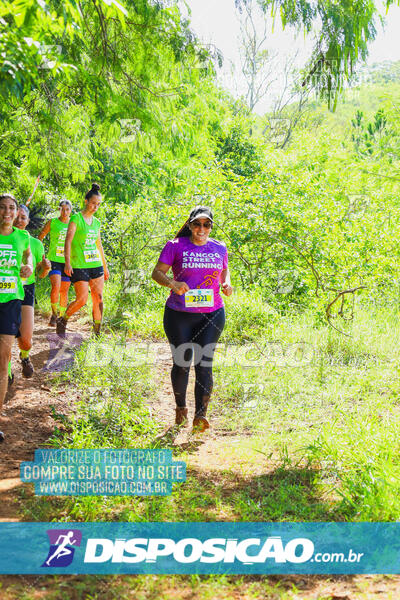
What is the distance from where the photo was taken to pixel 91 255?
743 centimetres

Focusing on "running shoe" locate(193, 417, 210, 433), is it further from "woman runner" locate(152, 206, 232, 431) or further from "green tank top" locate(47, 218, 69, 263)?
"green tank top" locate(47, 218, 69, 263)

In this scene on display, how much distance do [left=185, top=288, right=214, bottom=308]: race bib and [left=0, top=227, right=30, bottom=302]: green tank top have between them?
1.34 meters

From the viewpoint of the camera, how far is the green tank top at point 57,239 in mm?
8539

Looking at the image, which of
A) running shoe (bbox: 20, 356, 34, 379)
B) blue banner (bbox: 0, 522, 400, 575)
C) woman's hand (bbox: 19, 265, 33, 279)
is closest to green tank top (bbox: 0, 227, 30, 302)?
woman's hand (bbox: 19, 265, 33, 279)

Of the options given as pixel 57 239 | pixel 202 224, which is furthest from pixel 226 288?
pixel 57 239

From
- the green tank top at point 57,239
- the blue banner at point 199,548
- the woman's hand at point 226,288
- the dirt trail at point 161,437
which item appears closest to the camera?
the dirt trail at point 161,437

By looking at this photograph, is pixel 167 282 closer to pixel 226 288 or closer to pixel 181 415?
pixel 226 288

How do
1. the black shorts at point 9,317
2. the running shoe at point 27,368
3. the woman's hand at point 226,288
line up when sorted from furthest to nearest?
the running shoe at point 27,368
the woman's hand at point 226,288
the black shorts at point 9,317

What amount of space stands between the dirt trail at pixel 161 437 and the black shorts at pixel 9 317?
0.84 m

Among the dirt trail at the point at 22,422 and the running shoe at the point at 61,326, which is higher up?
the running shoe at the point at 61,326

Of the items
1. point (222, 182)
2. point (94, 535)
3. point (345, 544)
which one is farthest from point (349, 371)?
point (222, 182)

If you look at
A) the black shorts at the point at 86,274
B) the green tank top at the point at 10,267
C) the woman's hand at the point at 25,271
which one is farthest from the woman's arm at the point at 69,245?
the green tank top at the point at 10,267

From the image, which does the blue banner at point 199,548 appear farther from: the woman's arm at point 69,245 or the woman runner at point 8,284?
the woman's arm at point 69,245

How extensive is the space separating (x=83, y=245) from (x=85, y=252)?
90 millimetres
